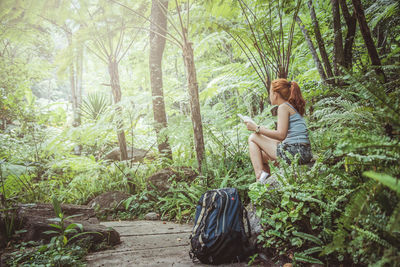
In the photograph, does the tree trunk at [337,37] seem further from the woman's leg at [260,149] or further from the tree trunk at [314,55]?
the woman's leg at [260,149]

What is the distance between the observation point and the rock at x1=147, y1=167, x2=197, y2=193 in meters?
4.01

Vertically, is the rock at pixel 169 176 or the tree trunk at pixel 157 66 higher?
the tree trunk at pixel 157 66

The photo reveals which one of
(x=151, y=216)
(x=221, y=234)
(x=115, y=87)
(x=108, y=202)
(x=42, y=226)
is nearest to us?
(x=221, y=234)

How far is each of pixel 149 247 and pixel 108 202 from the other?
2007mm

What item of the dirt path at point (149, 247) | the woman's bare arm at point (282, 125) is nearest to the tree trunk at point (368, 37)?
the woman's bare arm at point (282, 125)

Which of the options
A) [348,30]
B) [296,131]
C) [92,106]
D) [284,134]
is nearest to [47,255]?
[284,134]

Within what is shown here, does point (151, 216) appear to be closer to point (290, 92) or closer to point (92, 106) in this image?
point (290, 92)

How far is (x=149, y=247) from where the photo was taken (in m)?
2.24

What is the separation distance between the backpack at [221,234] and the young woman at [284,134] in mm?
774

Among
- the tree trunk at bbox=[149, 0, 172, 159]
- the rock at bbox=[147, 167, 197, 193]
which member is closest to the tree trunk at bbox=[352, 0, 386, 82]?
the rock at bbox=[147, 167, 197, 193]

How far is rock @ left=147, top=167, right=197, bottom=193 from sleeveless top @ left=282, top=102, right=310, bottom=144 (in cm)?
207

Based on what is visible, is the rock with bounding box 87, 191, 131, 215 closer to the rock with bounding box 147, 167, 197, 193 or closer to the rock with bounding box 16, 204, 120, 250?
the rock with bounding box 147, 167, 197, 193

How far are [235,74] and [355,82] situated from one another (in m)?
3.67

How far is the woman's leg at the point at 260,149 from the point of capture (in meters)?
2.77
